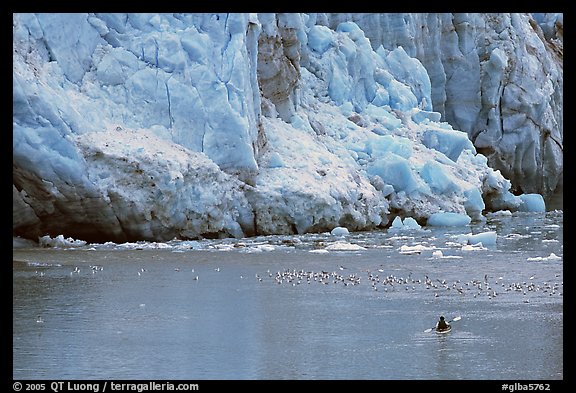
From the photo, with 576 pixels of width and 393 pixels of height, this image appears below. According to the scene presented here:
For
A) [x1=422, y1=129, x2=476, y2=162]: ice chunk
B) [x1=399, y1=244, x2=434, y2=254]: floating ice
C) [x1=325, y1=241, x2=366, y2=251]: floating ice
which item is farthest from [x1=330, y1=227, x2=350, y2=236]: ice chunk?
[x1=422, y1=129, x2=476, y2=162]: ice chunk

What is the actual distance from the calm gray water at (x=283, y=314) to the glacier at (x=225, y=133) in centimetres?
184

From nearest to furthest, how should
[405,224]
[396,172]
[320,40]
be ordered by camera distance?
[405,224], [396,172], [320,40]

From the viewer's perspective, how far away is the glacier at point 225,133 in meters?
19.9

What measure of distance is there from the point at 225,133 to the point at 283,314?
12524 mm

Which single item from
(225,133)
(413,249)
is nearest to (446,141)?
(225,133)

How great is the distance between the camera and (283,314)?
11.0 meters

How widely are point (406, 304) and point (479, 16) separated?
109 ft

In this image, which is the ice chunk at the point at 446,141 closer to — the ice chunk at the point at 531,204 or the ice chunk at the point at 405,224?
the ice chunk at the point at 405,224

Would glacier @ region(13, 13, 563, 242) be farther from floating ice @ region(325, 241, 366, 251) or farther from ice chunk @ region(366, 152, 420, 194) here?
floating ice @ region(325, 241, 366, 251)

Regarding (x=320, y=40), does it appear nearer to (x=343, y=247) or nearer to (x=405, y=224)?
(x=405, y=224)

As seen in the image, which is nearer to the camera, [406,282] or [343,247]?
[406,282]

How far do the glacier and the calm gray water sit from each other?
1.84 metres

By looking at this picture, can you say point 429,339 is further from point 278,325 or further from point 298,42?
point 298,42

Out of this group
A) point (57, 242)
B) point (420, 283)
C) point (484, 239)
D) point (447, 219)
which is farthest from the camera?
point (447, 219)
